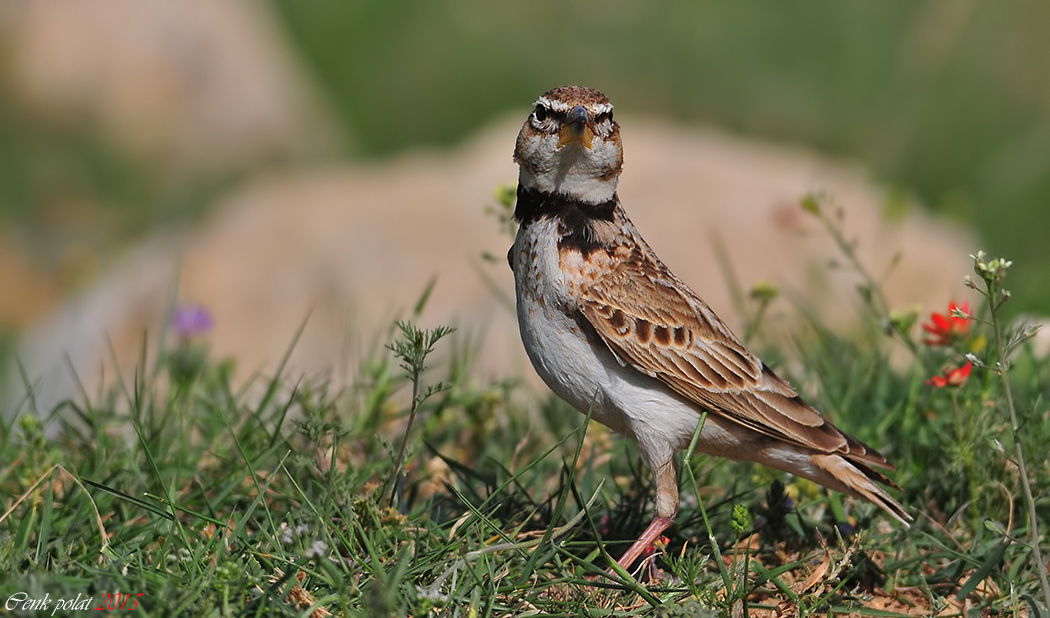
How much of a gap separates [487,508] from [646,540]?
67 centimetres

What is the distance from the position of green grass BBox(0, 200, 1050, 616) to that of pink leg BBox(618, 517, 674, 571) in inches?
2.5

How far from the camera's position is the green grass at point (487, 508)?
4.08 meters

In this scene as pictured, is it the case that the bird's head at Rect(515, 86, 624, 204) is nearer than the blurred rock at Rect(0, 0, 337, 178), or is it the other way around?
the bird's head at Rect(515, 86, 624, 204)

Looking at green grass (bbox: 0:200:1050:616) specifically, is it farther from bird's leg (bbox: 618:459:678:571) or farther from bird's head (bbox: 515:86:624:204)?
bird's head (bbox: 515:86:624:204)

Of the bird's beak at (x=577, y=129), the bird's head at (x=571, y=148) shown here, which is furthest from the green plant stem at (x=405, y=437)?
the bird's beak at (x=577, y=129)

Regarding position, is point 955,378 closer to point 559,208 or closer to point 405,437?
point 559,208

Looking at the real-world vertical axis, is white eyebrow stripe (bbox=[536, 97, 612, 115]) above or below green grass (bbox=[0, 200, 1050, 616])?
above

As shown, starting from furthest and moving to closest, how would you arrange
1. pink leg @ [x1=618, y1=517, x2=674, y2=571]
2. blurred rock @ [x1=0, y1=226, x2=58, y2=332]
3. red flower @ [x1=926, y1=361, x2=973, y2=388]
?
blurred rock @ [x1=0, y1=226, x2=58, y2=332]
red flower @ [x1=926, y1=361, x2=973, y2=388]
pink leg @ [x1=618, y1=517, x2=674, y2=571]

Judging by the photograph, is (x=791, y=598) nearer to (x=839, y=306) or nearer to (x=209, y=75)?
(x=839, y=306)

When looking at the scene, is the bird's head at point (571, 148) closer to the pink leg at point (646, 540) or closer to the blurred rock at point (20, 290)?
the pink leg at point (646, 540)

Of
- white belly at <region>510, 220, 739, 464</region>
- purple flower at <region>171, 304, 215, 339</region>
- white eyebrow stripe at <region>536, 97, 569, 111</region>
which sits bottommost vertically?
purple flower at <region>171, 304, 215, 339</region>

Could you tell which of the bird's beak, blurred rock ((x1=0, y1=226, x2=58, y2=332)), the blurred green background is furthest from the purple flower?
blurred rock ((x1=0, y1=226, x2=58, y2=332))

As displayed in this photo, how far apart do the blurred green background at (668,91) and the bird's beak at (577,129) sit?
8.81 m

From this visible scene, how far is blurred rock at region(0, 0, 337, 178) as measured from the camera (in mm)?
16625
